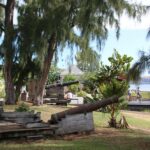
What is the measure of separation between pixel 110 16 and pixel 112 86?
293 inches

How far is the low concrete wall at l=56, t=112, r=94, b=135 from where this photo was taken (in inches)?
594

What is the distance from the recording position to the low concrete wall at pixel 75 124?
15087mm

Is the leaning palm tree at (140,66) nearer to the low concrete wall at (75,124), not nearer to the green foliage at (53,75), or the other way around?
the low concrete wall at (75,124)

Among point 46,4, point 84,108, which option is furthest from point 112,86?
point 46,4

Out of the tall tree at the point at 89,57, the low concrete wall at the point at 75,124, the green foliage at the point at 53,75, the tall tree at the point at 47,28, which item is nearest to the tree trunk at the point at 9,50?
the tall tree at the point at 47,28

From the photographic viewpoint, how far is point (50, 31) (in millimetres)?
25453

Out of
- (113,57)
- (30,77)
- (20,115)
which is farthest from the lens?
(113,57)

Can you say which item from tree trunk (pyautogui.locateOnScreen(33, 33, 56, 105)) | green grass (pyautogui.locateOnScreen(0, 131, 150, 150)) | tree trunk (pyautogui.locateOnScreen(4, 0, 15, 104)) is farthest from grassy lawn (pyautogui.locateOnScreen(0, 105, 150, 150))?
tree trunk (pyautogui.locateOnScreen(4, 0, 15, 104))

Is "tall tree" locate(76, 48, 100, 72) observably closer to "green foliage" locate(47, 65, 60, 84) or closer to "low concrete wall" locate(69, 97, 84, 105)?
"low concrete wall" locate(69, 97, 84, 105)

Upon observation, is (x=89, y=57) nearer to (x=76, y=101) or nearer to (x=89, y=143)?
(x=76, y=101)

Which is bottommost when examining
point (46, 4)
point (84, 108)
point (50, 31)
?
point (84, 108)

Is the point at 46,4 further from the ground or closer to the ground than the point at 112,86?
further from the ground

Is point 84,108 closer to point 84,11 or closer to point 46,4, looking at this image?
point 84,11

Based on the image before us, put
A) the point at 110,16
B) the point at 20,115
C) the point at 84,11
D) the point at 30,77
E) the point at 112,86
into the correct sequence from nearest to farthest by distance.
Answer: the point at 20,115
the point at 112,86
the point at 84,11
the point at 110,16
the point at 30,77
